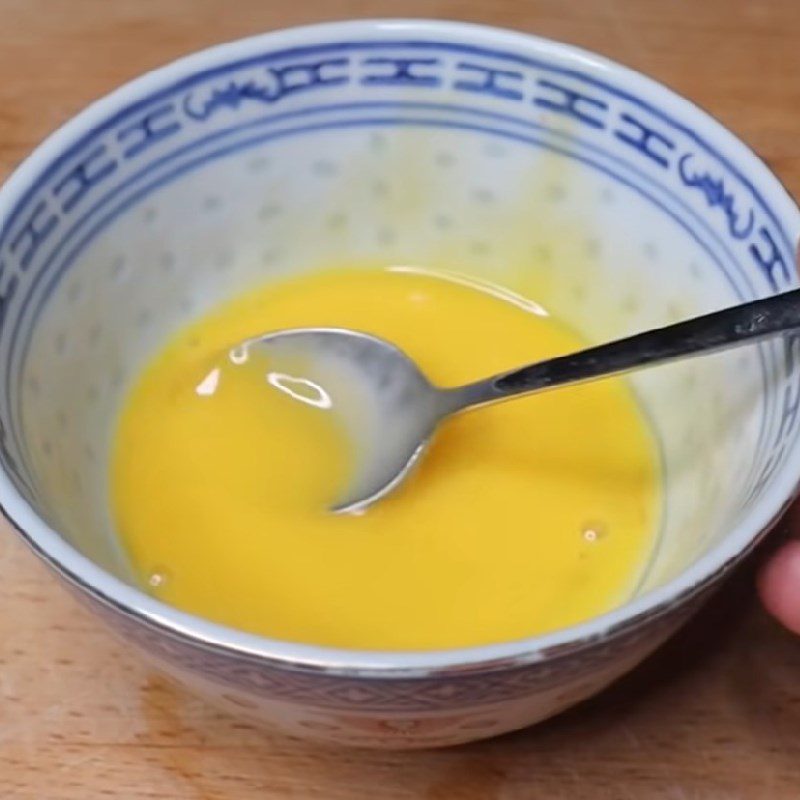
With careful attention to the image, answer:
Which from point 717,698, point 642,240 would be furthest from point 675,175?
point 717,698

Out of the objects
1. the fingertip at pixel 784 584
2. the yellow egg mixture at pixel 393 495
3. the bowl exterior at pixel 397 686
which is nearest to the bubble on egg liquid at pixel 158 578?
the yellow egg mixture at pixel 393 495

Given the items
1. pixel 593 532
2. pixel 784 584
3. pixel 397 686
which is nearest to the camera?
pixel 397 686

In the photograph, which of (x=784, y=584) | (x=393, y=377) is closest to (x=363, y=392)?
(x=393, y=377)

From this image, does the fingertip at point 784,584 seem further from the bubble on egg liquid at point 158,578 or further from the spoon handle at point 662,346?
the bubble on egg liquid at point 158,578

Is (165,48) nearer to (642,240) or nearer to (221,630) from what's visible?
(642,240)

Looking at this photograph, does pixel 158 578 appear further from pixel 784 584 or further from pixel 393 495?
pixel 784 584

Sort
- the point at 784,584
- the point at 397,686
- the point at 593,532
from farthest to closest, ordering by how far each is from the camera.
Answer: the point at 593,532 → the point at 784,584 → the point at 397,686

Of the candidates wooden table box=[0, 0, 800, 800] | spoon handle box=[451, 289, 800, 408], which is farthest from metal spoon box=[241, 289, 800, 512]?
wooden table box=[0, 0, 800, 800]
